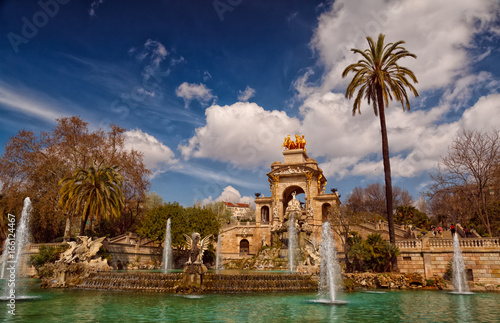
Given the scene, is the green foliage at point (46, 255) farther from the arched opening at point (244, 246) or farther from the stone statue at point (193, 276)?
the arched opening at point (244, 246)

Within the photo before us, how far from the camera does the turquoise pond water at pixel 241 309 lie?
10430mm

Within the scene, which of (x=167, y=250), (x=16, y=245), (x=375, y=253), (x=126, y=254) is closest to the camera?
(x=375, y=253)

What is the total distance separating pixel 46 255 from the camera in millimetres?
28062

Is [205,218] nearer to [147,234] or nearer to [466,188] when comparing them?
[147,234]

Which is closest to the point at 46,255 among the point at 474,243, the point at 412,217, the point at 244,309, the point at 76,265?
the point at 76,265

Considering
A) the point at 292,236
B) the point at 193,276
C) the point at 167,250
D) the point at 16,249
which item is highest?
the point at 292,236

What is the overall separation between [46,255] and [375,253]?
27.0 m

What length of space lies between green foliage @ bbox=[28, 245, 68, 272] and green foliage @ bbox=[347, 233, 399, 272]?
24.4 meters

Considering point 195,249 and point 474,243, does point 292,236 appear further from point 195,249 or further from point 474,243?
point 195,249

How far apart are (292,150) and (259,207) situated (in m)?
12.7

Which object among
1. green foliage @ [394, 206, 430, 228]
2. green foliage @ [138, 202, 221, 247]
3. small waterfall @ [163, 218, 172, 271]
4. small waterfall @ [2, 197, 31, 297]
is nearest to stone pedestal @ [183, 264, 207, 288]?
small waterfall @ [2, 197, 31, 297]

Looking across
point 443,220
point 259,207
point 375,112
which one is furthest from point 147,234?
point 443,220

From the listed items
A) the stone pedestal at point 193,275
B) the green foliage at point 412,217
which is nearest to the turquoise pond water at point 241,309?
the stone pedestal at point 193,275

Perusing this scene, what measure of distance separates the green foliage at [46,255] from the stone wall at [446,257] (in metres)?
27.7
